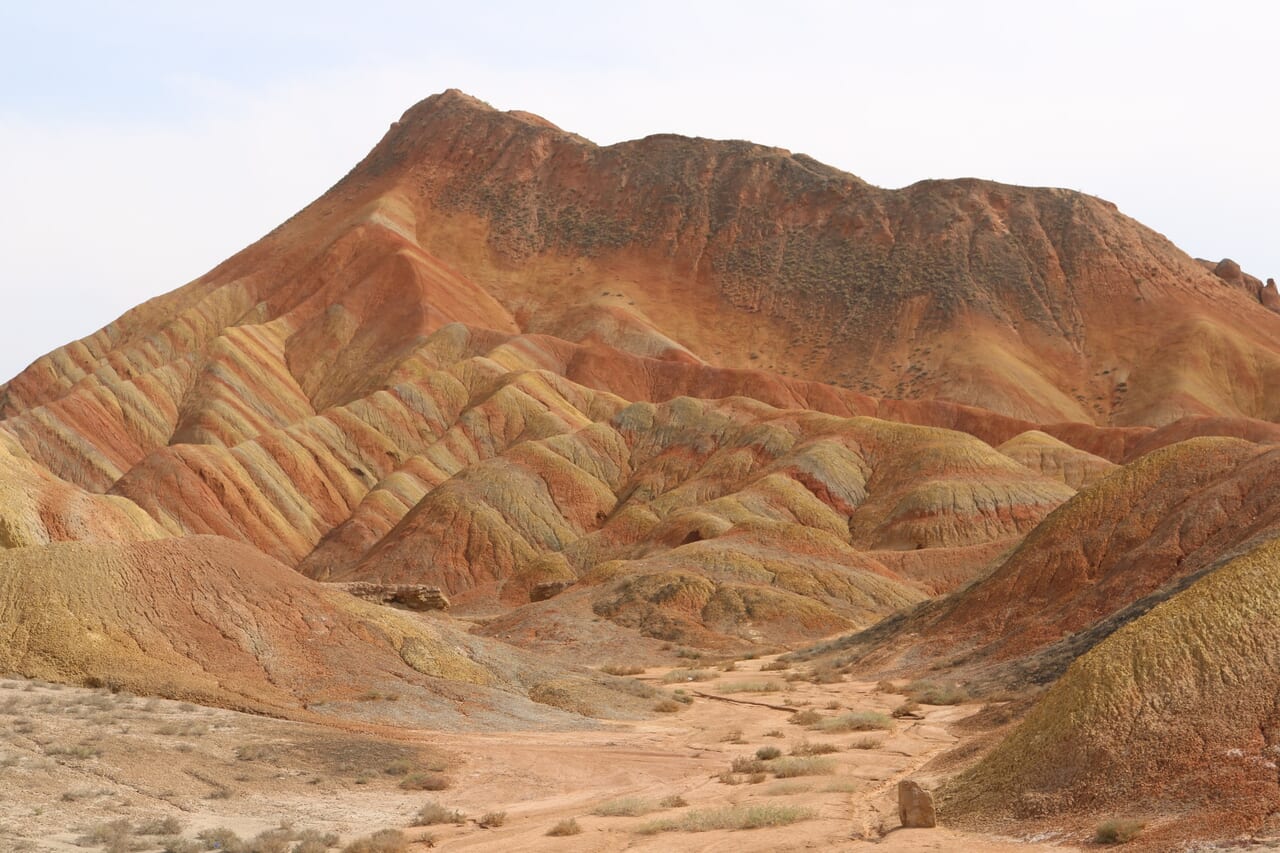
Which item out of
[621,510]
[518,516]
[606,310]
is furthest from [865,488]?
[606,310]

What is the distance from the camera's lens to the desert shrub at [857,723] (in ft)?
99.1

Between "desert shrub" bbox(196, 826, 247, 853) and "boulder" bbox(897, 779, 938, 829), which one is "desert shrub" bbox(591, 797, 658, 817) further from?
"desert shrub" bbox(196, 826, 247, 853)

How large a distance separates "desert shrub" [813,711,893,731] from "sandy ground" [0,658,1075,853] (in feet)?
1.36

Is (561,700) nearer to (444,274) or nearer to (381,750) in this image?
(381,750)

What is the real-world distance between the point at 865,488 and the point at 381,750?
63.3 m

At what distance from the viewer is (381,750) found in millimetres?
25172

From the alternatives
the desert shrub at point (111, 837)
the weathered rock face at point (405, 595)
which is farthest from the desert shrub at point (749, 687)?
the desert shrub at point (111, 837)

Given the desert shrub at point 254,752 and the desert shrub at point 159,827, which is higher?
the desert shrub at point 254,752

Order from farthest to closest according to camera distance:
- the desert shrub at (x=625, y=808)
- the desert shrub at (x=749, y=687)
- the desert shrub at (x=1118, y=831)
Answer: the desert shrub at (x=749, y=687), the desert shrub at (x=625, y=808), the desert shrub at (x=1118, y=831)

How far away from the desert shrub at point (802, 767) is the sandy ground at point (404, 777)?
0.18 m

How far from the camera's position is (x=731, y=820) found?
19.5 meters

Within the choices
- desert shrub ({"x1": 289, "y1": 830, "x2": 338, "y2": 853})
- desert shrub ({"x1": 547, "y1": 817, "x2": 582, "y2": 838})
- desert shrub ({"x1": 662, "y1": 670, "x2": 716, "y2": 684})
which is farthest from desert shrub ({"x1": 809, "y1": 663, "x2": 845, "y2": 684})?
desert shrub ({"x1": 289, "y1": 830, "x2": 338, "y2": 853})

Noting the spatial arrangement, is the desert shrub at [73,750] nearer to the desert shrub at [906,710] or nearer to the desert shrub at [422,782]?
the desert shrub at [422,782]

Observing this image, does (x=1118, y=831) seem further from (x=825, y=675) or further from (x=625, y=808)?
(x=825, y=675)
